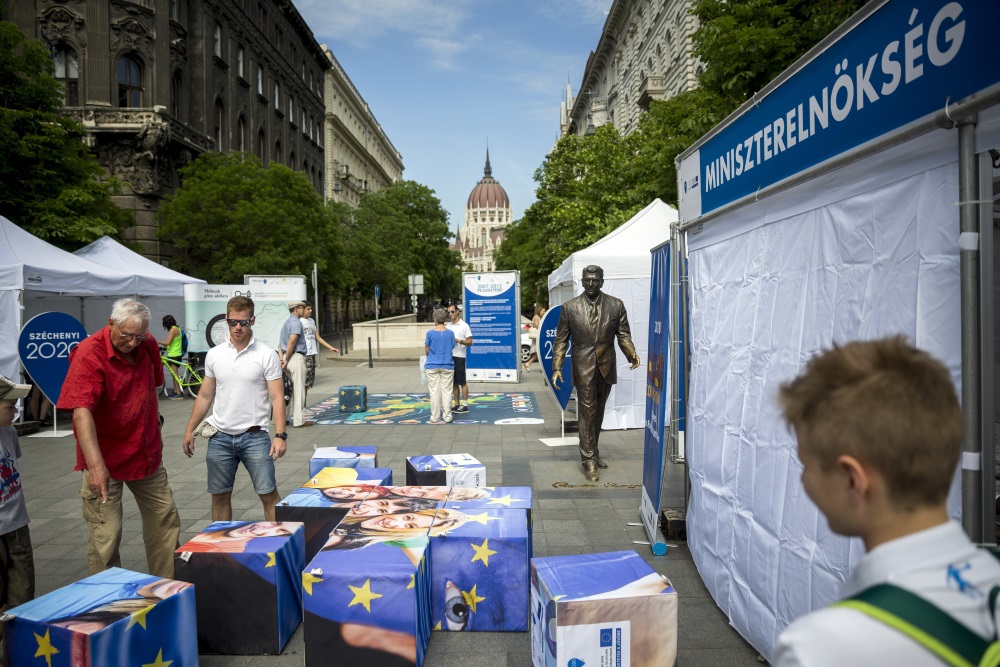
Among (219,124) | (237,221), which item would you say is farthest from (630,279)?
(219,124)

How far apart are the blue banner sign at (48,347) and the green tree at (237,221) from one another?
1892 cm

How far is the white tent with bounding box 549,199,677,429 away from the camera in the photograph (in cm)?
1067

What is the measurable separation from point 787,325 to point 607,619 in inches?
64.3

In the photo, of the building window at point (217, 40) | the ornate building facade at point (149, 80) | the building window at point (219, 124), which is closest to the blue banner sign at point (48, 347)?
the ornate building facade at point (149, 80)

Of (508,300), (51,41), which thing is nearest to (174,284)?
(508,300)

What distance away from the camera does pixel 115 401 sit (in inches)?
164

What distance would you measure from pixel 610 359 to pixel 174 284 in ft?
41.8

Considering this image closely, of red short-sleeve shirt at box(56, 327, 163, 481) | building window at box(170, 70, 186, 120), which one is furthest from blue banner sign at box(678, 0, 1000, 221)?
building window at box(170, 70, 186, 120)

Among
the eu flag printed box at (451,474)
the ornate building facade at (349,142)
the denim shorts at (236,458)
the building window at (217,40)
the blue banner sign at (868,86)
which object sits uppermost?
the ornate building facade at (349,142)

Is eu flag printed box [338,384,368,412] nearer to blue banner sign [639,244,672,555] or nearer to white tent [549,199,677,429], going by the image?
white tent [549,199,677,429]

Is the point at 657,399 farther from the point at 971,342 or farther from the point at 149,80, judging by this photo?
the point at 149,80

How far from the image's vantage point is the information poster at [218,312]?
16.0m

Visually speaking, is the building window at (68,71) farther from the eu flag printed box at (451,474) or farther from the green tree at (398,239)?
the eu flag printed box at (451,474)

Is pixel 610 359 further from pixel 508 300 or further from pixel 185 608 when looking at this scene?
pixel 508 300
